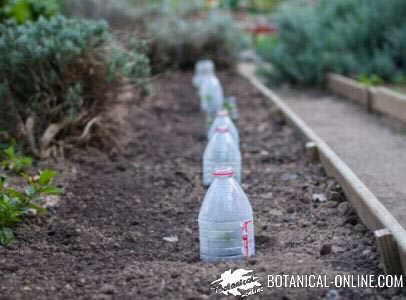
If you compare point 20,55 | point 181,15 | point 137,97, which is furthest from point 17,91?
point 181,15

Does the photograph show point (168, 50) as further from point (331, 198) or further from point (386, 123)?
point (331, 198)

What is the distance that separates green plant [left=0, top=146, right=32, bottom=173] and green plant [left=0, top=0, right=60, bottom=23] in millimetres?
2484

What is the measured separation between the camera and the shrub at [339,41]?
38.0 feet

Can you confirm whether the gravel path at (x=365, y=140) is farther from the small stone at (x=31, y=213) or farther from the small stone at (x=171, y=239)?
the small stone at (x=31, y=213)

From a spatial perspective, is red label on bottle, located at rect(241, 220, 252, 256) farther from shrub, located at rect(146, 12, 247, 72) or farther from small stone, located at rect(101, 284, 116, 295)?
shrub, located at rect(146, 12, 247, 72)

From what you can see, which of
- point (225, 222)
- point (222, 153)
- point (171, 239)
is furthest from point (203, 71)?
point (225, 222)

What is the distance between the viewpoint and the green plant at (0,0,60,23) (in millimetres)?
8023

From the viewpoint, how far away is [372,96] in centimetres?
965

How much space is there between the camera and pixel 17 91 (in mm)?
6520

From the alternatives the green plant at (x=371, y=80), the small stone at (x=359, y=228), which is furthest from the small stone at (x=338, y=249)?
the green plant at (x=371, y=80)

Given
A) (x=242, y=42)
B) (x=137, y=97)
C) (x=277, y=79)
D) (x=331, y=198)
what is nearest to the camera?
(x=331, y=198)

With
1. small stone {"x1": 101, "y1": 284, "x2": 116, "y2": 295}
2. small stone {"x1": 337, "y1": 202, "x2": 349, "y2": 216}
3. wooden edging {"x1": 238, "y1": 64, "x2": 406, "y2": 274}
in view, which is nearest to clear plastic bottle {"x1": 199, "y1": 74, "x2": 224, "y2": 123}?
wooden edging {"x1": 238, "y1": 64, "x2": 406, "y2": 274}

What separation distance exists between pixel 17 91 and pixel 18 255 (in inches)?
103

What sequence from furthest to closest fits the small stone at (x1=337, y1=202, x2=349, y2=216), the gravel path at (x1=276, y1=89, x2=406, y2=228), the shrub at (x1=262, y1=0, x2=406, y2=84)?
1. the shrub at (x1=262, y1=0, x2=406, y2=84)
2. the gravel path at (x1=276, y1=89, x2=406, y2=228)
3. the small stone at (x1=337, y1=202, x2=349, y2=216)
